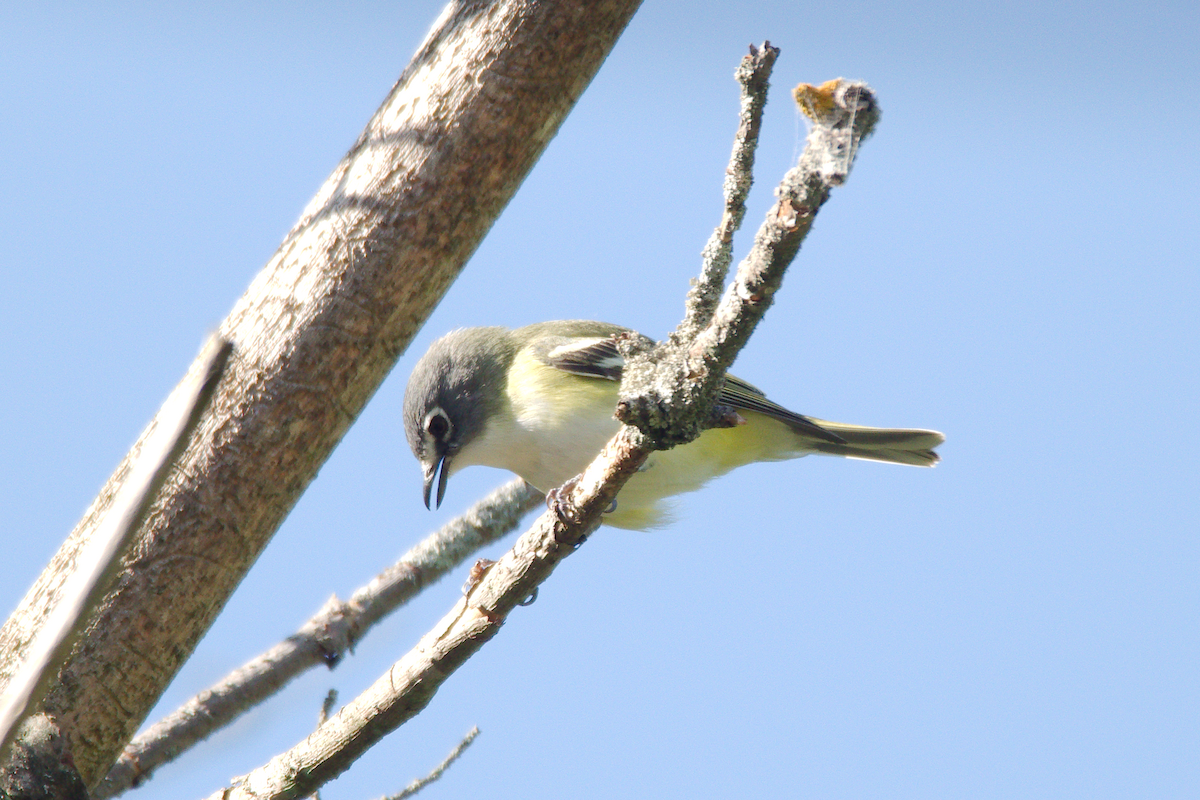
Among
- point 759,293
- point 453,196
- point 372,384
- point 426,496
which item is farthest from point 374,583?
point 759,293

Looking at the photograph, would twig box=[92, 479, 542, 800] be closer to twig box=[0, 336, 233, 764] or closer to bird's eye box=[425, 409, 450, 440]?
bird's eye box=[425, 409, 450, 440]

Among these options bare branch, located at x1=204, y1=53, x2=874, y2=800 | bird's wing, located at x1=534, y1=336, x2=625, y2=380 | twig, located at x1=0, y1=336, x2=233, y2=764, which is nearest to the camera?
twig, located at x1=0, y1=336, x2=233, y2=764

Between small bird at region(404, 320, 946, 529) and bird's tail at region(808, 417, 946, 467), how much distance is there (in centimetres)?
1

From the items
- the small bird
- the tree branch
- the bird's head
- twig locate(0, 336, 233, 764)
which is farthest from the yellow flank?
twig locate(0, 336, 233, 764)

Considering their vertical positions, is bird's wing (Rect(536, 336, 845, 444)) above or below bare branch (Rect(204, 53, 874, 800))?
above

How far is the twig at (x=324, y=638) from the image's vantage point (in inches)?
161

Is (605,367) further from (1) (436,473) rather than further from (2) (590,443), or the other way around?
(1) (436,473)

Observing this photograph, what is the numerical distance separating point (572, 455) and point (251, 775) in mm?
2327

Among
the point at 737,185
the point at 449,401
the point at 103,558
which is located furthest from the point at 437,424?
the point at 103,558

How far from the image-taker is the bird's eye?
17.5ft

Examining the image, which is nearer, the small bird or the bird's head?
the small bird

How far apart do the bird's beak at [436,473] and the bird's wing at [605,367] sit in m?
0.79

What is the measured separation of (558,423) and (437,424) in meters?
0.86

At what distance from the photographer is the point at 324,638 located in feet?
14.7
